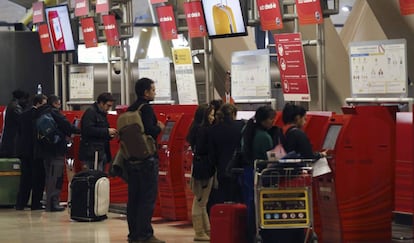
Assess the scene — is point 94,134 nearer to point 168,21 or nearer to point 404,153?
point 168,21

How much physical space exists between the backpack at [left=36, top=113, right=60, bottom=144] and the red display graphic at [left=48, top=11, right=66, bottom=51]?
385 cm

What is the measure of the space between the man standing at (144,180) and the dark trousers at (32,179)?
4.25m

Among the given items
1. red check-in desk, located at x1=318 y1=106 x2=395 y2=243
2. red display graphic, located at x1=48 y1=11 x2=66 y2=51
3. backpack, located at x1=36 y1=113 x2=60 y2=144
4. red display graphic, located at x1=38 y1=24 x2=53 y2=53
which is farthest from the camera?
red display graphic, located at x1=38 y1=24 x2=53 y2=53

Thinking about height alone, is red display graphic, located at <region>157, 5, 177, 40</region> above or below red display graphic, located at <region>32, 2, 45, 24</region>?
below

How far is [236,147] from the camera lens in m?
9.43

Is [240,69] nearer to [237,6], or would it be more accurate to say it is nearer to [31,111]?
[237,6]

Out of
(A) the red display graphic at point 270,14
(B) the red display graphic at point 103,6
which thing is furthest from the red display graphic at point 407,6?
(B) the red display graphic at point 103,6

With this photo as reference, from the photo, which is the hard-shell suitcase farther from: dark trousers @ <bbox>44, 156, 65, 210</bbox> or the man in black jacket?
dark trousers @ <bbox>44, 156, 65, 210</bbox>

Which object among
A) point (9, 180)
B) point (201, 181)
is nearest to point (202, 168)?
point (201, 181)

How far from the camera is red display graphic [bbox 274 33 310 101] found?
10.4m

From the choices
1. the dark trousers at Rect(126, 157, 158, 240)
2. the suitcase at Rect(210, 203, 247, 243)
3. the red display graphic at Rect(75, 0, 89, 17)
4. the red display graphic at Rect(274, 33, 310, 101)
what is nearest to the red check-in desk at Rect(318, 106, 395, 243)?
the red display graphic at Rect(274, 33, 310, 101)

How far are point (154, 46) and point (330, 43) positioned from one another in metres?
14.5

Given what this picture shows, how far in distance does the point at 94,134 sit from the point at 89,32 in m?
4.07

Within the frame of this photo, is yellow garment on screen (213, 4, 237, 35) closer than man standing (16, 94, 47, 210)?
Yes
